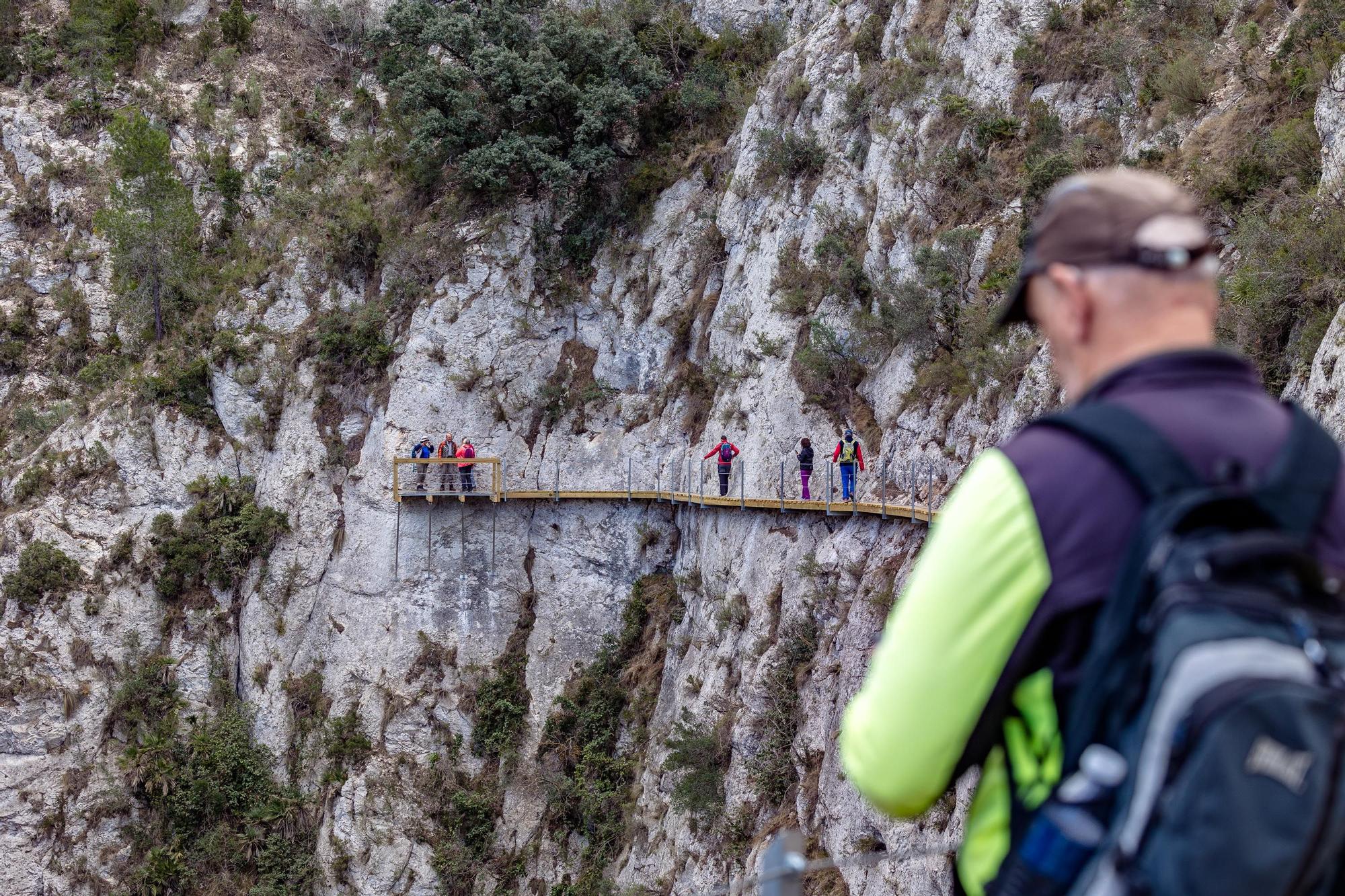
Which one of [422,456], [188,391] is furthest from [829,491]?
[188,391]

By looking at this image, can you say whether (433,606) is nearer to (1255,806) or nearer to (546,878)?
(546,878)

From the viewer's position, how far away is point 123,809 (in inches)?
931

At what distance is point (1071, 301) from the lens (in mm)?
1688

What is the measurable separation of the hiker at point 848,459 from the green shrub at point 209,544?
14.9 m

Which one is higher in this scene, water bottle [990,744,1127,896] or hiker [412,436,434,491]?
water bottle [990,744,1127,896]

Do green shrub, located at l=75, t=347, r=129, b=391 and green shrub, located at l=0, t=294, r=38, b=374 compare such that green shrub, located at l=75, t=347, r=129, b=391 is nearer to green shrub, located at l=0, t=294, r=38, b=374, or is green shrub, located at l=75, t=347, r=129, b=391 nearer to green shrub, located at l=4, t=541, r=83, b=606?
green shrub, located at l=0, t=294, r=38, b=374

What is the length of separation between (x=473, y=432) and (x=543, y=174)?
6.14 m

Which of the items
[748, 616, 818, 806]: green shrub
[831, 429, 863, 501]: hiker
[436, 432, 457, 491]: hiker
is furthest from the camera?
[436, 432, 457, 491]: hiker

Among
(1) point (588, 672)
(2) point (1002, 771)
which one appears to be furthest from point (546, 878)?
(2) point (1002, 771)

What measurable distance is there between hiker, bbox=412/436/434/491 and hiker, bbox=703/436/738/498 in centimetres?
727

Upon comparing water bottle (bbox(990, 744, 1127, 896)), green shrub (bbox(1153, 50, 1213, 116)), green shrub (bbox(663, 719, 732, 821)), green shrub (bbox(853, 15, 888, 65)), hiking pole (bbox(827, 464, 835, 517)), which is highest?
green shrub (bbox(853, 15, 888, 65))

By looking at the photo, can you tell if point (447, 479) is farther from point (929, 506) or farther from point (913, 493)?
point (929, 506)

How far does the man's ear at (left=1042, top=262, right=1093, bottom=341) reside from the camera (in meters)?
1.67

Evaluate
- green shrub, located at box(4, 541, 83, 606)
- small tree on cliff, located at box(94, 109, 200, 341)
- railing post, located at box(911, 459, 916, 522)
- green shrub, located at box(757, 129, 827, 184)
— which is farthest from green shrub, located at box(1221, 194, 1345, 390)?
small tree on cliff, located at box(94, 109, 200, 341)
